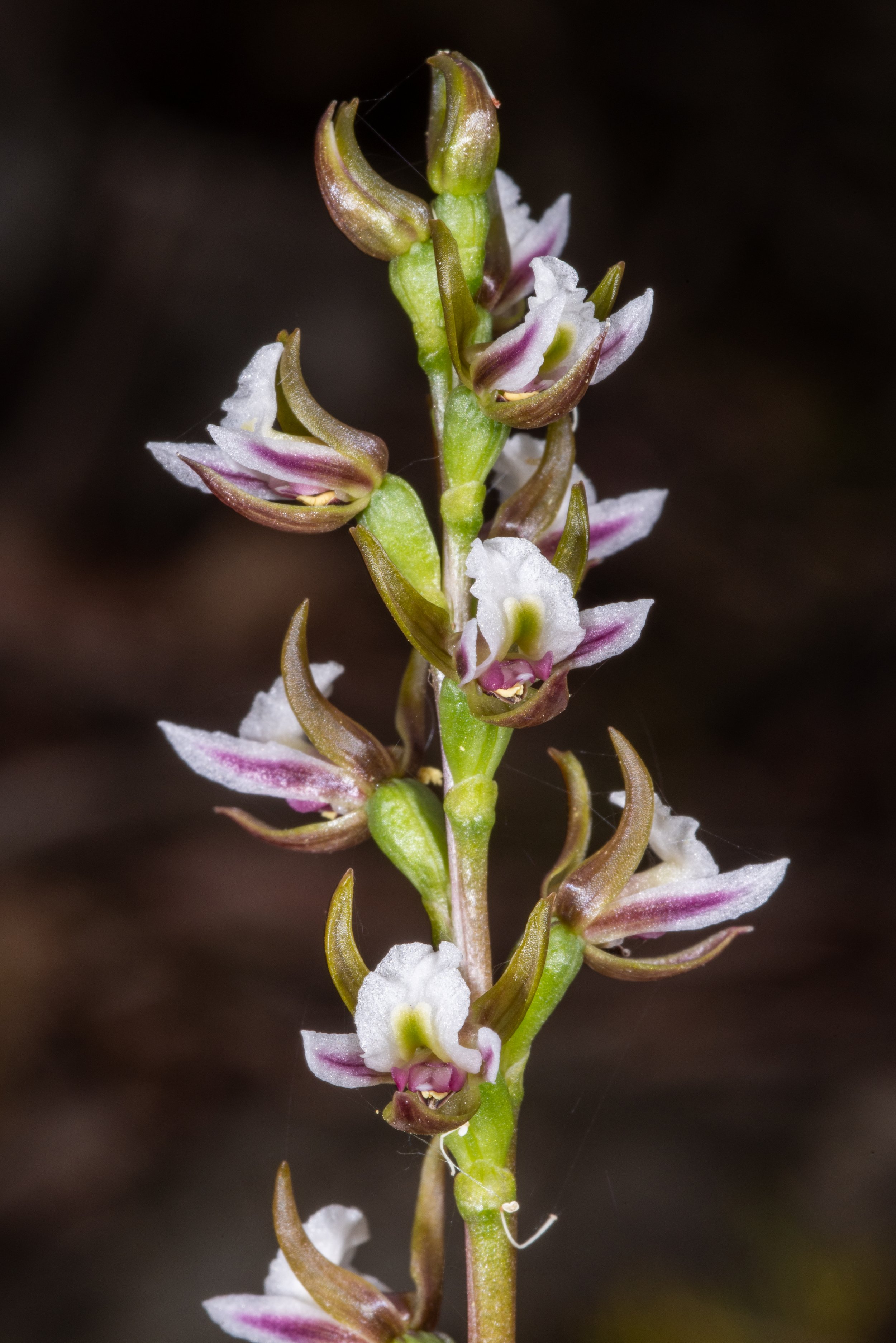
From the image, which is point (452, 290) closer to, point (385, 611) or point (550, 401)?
point (550, 401)

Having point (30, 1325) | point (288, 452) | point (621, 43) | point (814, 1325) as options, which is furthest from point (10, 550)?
point (814, 1325)

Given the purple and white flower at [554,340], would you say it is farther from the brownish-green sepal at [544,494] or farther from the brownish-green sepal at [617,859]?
the brownish-green sepal at [617,859]

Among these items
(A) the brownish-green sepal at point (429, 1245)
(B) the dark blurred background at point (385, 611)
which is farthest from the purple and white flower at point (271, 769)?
(B) the dark blurred background at point (385, 611)

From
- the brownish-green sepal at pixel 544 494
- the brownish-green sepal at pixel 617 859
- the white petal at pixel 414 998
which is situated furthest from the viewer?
the brownish-green sepal at pixel 544 494

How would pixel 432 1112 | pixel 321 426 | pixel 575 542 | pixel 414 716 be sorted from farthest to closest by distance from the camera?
pixel 414 716 < pixel 321 426 < pixel 575 542 < pixel 432 1112

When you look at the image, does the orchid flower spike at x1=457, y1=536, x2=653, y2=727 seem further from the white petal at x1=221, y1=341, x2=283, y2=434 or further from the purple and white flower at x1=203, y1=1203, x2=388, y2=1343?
the purple and white flower at x1=203, y1=1203, x2=388, y2=1343

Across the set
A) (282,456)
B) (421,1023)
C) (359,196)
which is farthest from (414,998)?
(359,196)

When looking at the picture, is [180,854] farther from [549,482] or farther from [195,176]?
[549,482]

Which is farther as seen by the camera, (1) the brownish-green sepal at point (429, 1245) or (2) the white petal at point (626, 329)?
(1) the brownish-green sepal at point (429, 1245)
